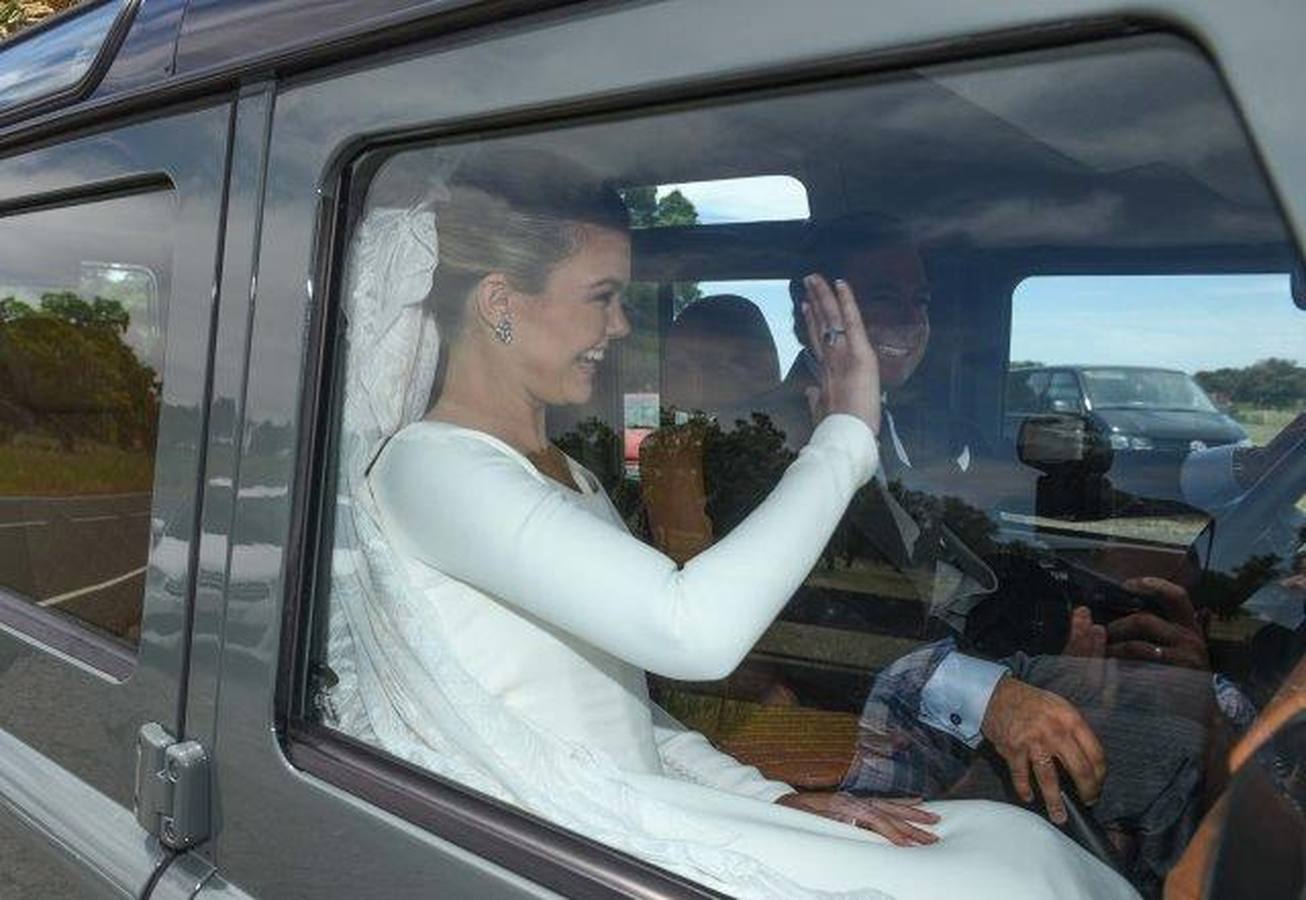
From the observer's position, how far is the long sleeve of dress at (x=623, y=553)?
1441mm

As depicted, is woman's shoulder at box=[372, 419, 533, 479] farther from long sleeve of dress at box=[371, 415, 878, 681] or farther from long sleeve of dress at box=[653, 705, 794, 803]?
long sleeve of dress at box=[653, 705, 794, 803]

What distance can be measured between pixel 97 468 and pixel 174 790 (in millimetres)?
632

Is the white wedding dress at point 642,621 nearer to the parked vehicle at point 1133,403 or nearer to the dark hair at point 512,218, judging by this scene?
the dark hair at point 512,218

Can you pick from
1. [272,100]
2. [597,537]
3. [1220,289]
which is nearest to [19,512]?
[272,100]

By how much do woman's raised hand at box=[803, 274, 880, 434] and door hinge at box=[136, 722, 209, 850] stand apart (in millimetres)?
→ 817

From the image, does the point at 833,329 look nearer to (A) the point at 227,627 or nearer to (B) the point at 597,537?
(B) the point at 597,537

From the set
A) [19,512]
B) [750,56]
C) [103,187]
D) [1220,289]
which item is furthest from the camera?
[19,512]

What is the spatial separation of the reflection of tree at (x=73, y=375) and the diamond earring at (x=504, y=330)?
17.3 inches

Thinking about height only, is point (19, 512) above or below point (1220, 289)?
below

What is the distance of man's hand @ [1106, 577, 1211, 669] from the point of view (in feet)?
5.52

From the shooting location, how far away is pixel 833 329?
1.56 m

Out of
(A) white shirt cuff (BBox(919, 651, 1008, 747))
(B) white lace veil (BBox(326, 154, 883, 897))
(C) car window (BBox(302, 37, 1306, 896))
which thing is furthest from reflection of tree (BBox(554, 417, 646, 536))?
(A) white shirt cuff (BBox(919, 651, 1008, 747))

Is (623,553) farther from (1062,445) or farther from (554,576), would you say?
(1062,445)

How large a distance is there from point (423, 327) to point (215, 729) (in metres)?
0.55
